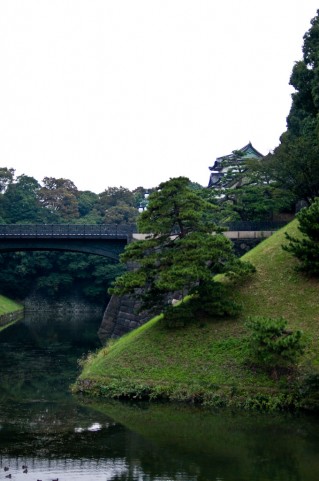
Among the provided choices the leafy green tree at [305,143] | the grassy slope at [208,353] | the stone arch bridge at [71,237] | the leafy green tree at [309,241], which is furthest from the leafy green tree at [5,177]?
the leafy green tree at [309,241]

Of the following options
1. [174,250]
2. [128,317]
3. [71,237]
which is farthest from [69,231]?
[174,250]

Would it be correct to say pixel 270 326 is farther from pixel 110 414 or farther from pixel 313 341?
pixel 110 414

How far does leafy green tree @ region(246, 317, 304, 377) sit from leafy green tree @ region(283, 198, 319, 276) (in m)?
6.28

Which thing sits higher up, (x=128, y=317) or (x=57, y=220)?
(x=57, y=220)

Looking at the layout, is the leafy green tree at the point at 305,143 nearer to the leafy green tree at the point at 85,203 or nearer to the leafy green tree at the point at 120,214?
the leafy green tree at the point at 120,214

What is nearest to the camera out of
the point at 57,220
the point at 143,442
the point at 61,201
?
the point at 143,442

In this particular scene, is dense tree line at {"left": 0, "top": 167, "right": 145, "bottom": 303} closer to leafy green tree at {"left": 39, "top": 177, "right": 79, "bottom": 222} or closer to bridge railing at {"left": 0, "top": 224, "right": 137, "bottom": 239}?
leafy green tree at {"left": 39, "top": 177, "right": 79, "bottom": 222}

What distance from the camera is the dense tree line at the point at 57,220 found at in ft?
274

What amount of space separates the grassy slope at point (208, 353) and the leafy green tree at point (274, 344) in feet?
2.46

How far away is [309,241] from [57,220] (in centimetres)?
6887

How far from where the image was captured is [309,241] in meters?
31.4

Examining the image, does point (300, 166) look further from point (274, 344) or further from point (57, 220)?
point (57, 220)

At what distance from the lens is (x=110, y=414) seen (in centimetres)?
2530

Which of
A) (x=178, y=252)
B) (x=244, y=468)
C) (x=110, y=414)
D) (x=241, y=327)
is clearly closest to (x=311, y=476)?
(x=244, y=468)
